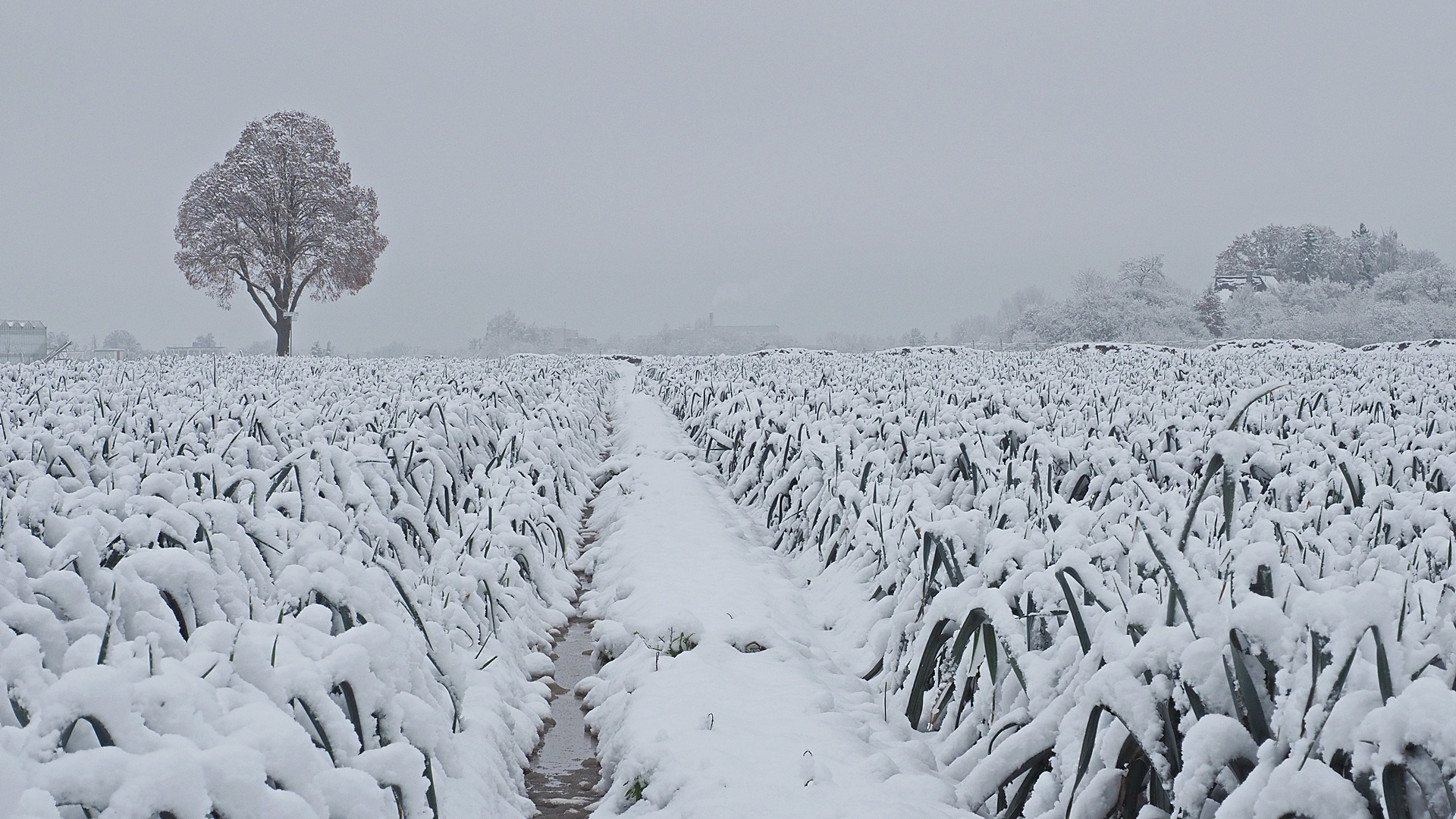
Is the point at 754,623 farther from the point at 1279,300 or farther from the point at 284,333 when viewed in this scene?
the point at 1279,300

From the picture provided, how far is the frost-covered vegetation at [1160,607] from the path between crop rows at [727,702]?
0.27 m

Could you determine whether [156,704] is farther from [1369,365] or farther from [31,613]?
[1369,365]

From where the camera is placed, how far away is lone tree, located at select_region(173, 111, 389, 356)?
36594 millimetres

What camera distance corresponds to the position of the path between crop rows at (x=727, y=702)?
3.42 metres

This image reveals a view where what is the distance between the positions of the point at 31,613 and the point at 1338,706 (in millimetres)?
3247

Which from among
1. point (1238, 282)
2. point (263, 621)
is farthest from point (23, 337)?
point (1238, 282)

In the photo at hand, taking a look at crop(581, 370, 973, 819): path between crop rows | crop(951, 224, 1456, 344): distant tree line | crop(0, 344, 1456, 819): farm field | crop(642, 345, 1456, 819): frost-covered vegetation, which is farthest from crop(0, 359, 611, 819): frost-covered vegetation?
crop(951, 224, 1456, 344): distant tree line

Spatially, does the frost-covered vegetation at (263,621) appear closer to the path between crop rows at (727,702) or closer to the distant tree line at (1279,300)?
the path between crop rows at (727,702)

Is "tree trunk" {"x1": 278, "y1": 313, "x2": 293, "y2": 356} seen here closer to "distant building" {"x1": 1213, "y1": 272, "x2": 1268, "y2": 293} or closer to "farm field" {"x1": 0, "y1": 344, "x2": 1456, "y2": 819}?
"farm field" {"x1": 0, "y1": 344, "x2": 1456, "y2": 819}

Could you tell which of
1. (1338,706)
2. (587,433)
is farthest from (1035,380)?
(1338,706)

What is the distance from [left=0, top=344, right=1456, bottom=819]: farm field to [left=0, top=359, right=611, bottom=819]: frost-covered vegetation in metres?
0.01

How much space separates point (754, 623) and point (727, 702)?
1.05m

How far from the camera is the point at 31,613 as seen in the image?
235 cm

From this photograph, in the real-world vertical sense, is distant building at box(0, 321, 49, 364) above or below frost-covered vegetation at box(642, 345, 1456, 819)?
above
